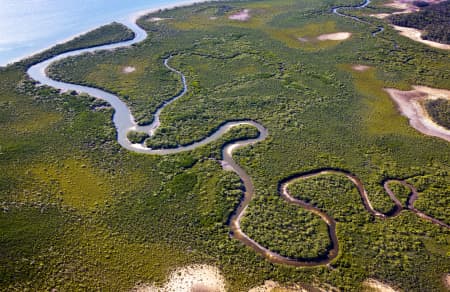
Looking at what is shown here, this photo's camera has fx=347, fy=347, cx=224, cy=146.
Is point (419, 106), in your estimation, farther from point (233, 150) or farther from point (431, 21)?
point (431, 21)

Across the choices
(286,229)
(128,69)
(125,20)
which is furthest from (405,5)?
(286,229)

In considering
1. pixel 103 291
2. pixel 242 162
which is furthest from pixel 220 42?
pixel 103 291

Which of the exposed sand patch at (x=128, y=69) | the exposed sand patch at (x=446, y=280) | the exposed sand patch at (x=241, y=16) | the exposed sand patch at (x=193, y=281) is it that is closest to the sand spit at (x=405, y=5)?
the exposed sand patch at (x=241, y=16)

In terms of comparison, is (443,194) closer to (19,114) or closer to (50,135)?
(50,135)

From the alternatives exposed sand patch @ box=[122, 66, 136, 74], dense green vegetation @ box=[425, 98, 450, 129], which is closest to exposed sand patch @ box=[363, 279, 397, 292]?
dense green vegetation @ box=[425, 98, 450, 129]

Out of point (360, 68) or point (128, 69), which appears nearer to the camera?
point (128, 69)

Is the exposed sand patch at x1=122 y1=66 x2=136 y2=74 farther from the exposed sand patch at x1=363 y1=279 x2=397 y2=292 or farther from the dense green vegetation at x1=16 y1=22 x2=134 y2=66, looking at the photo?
the exposed sand patch at x1=363 y1=279 x2=397 y2=292

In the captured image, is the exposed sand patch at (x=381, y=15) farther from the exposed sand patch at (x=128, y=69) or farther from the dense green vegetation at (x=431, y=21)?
the exposed sand patch at (x=128, y=69)
